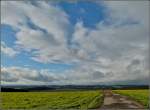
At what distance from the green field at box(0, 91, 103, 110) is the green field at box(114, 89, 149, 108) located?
33 cm

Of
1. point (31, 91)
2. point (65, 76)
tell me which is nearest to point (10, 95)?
point (31, 91)

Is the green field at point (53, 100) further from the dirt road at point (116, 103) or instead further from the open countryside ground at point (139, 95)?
the open countryside ground at point (139, 95)

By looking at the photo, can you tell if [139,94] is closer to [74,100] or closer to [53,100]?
[74,100]

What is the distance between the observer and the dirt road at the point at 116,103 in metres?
6.89

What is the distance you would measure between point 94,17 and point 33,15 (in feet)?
2.61

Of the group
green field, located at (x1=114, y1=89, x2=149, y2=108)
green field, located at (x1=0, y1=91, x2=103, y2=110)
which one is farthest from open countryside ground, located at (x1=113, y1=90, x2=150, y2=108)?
green field, located at (x1=0, y1=91, x2=103, y2=110)

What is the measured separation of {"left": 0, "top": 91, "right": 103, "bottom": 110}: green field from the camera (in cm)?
693

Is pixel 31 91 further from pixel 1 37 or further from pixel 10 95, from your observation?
pixel 1 37

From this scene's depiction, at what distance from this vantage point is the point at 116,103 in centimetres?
695

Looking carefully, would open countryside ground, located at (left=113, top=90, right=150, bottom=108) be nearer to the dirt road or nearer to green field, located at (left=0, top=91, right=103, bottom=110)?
the dirt road

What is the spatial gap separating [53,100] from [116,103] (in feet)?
2.70

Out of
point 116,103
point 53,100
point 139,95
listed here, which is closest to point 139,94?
point 139,95

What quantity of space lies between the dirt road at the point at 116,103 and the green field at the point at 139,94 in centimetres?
6

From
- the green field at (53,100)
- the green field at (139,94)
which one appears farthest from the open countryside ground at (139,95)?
the green field at (53,100)
